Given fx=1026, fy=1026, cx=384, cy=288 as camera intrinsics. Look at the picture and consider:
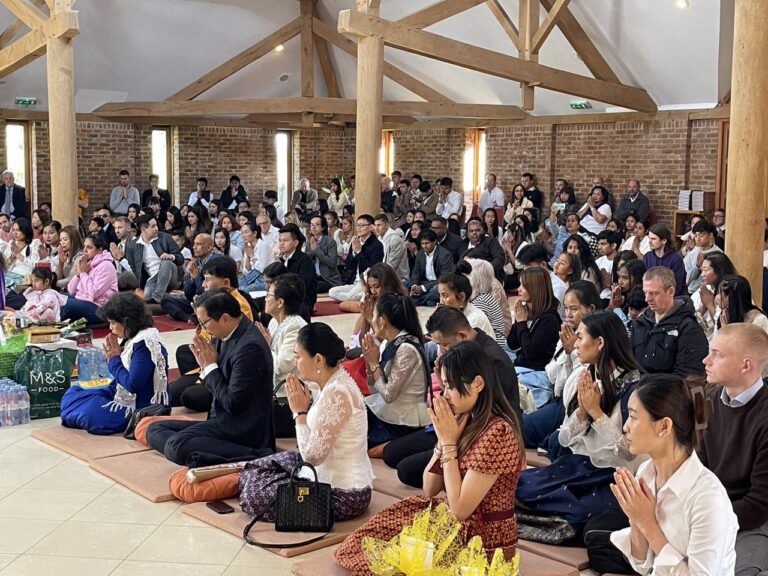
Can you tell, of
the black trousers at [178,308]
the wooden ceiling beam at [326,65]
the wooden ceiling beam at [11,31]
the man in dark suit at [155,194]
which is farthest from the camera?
the wooden ceiling beam at [326,65]

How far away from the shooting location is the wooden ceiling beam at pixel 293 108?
15.4m

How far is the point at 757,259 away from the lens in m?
7.02

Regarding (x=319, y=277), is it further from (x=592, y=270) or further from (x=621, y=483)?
(x=621, y=483)

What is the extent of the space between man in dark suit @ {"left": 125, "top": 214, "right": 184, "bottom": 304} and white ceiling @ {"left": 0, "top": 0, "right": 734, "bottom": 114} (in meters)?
5.18

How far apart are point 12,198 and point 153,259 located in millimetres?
6134

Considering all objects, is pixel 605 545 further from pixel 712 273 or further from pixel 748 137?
pixel 748 137

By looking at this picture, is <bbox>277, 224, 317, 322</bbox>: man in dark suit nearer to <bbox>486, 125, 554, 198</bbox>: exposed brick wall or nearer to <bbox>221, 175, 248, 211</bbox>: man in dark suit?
<bbox>486, 125, 554, 198</bbox>: exposed brick wall

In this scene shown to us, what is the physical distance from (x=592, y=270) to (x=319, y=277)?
15.1 feet

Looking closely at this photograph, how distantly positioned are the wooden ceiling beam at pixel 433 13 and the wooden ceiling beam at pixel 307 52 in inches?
200

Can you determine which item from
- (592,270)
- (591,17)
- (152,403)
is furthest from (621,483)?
(591,17)

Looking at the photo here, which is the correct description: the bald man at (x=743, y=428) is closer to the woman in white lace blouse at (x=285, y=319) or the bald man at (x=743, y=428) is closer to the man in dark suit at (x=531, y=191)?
the woman in white lace blouse at (x=285, y=319)

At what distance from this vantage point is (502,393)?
A: 11.7 feet

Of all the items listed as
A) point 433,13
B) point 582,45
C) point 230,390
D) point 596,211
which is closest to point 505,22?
point 582,45

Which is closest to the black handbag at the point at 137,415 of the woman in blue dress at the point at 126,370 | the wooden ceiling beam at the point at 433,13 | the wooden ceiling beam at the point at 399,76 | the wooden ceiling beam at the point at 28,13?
the woman in blue dress at the point at 126,370
